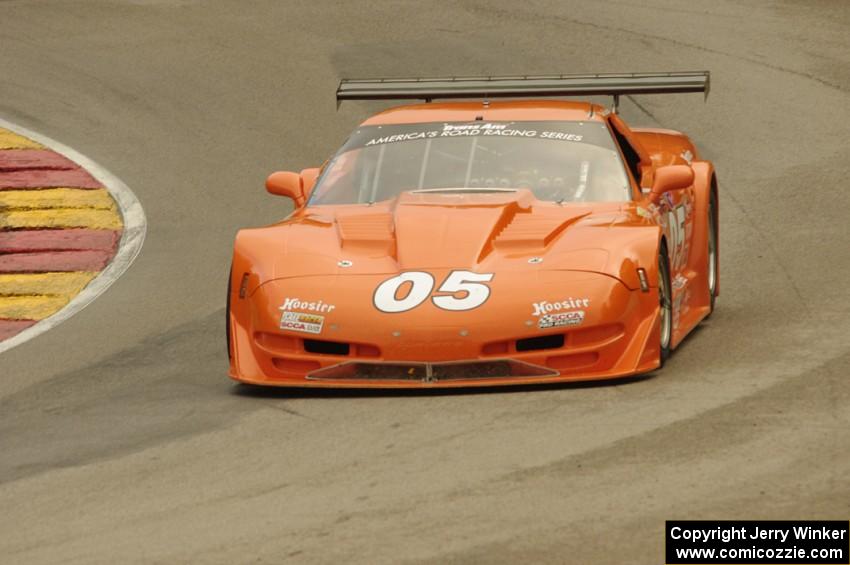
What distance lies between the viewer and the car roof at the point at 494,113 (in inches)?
367

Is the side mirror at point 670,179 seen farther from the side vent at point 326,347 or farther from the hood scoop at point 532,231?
the side vent at point 326,347

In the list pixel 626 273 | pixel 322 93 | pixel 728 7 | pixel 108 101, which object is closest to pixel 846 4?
pixel 728 7

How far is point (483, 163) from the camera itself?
8.94 meters

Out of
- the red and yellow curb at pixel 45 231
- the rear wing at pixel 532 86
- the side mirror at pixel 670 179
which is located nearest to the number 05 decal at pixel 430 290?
the side mirror at pixel 670 179

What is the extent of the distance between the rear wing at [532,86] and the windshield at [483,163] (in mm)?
833

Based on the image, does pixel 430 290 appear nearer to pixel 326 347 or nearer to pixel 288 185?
pixel 326 347

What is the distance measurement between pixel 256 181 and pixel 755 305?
19.3 ft

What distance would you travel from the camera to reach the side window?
9344 millimetres

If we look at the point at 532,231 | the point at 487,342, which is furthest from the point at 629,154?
the point at 487,342

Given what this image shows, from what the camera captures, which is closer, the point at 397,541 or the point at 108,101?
the point at 397,541

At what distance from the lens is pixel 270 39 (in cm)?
1919

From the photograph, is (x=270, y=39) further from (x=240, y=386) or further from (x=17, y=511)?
(x=17, y=511)

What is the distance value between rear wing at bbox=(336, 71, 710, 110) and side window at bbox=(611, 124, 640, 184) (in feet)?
1.77

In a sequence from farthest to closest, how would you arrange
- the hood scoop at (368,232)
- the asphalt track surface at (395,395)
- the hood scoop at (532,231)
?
the hood scoop at (368,232) < the hood scoop at (532,231) < the asphalt track surface at (395,395)
